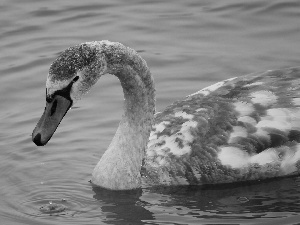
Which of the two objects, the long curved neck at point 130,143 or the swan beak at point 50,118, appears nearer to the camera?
the swan beak at point 50,118

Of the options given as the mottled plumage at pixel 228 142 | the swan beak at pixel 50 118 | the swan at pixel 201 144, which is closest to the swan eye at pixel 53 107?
the swan beak at pixel 50 118

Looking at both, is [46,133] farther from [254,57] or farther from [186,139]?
[254,57]

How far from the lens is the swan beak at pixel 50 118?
1062 centimetres

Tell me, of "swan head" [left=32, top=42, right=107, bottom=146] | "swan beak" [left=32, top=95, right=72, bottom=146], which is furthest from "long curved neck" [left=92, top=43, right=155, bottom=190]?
"swan beak" [left=32, top=95, right=72, bottom=146]

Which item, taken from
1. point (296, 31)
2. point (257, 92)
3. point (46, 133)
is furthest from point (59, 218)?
point (296, 31)

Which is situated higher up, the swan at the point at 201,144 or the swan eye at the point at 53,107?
the swan eye at the point at 53,107

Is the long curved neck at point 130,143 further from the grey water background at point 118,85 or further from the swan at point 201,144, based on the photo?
the grey water background at point 118,85

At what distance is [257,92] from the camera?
39.4ft

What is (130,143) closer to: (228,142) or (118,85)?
(228,142)

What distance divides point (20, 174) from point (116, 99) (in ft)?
8.50

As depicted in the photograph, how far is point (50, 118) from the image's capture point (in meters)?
10.7

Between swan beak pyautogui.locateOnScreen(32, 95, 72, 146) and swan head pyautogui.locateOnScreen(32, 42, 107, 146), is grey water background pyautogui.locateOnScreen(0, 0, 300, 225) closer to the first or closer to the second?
swan beak pyautogui.locateOnScreen(32, 95, 72, 146)

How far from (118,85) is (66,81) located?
4264 mm

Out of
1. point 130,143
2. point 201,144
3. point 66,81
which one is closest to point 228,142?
point 201,144
